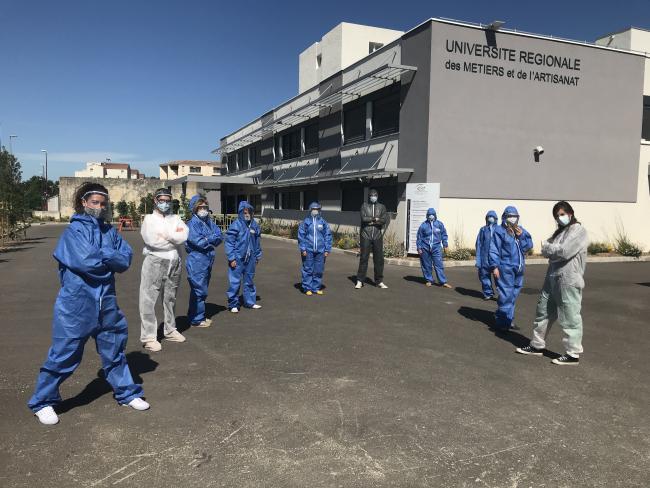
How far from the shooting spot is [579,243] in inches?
204

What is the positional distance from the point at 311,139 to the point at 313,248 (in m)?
17.5

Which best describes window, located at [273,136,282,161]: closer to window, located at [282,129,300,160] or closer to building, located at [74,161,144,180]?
window, located at [282,129,300,160]

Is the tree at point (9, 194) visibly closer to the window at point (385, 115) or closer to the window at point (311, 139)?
the window at point (311, 139)

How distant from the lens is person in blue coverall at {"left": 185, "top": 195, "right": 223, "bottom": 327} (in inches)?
257

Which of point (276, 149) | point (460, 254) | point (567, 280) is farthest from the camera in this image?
point (276, 149)

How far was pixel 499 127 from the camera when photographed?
16.9m

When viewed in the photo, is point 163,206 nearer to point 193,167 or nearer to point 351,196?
point 351,196

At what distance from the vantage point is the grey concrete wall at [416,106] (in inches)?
632

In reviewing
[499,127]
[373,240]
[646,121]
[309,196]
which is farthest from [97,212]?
[646,121]

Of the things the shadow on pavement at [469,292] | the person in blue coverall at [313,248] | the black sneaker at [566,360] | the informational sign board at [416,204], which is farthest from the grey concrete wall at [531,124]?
the black sneaker at [566,360]

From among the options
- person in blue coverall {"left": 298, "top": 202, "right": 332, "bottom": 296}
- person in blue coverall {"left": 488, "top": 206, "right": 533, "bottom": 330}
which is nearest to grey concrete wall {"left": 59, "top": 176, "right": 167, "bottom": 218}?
person in blue coverall {"left": 298, "top": 202, "right": 332, "bottom": 296}

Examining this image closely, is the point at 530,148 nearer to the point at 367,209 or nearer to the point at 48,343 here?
the point at 367,209

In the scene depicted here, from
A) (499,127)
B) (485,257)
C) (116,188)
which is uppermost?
(499,127)

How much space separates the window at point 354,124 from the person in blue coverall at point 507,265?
14325mm
